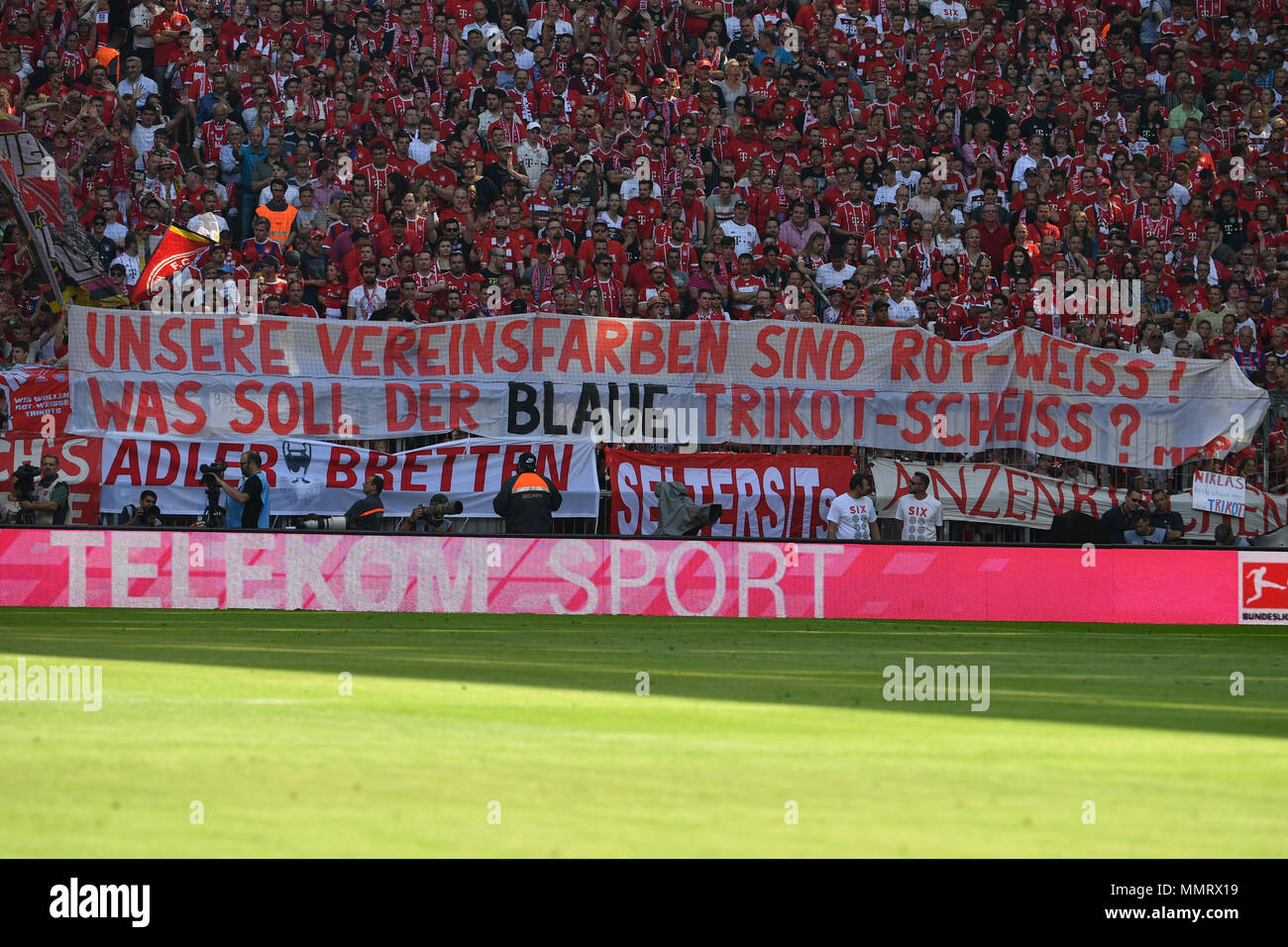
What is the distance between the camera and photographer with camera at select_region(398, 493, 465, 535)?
65.1 ft

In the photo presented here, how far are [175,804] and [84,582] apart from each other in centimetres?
Answer: 1163

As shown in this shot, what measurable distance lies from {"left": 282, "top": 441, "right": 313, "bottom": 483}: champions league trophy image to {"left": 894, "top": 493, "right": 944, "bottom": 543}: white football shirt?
7.27m

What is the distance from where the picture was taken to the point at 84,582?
58.2 ft

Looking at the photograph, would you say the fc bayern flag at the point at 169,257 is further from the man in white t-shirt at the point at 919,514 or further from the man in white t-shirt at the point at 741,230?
the man in white t-shirt at the point at 919,514

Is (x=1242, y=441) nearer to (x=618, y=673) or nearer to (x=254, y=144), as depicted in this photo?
(x=618, y=673)

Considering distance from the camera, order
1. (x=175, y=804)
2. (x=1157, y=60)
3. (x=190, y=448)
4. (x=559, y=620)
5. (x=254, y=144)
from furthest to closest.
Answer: (x=1157, y=60) < (x=254, y=144) < (x=190, y=448) < (x=559, y=620) < (x=175, y=804)

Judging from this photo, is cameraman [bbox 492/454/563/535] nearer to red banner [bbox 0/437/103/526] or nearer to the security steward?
red banner [bbox 0/437/103/526]

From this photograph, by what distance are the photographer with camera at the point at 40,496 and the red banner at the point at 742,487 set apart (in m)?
6.51

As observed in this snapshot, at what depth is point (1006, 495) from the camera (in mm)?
21062

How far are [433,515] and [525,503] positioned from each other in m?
1.18

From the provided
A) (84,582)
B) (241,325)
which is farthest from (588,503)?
(84,582)

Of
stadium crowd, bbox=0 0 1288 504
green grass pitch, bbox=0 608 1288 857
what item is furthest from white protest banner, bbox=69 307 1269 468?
green grass pitch, bbox=0 608 1288 857
